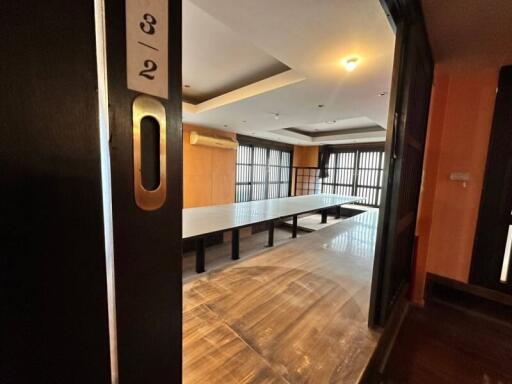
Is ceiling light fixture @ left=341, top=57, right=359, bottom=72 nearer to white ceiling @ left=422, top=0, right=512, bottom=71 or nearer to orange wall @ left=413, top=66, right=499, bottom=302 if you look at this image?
white ceiling @ left=422, top=0, right=512, bottom=71

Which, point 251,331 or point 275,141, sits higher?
point 275,141

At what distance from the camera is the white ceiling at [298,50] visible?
54.1 inches

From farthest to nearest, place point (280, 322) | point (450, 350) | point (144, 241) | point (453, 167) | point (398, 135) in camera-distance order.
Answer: point (453, 167) → point (450, 350) → point (280, 322) → point (398, 135) → point (144, 241)

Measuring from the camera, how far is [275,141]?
25.4 feet

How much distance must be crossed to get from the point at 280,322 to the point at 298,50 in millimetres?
2032

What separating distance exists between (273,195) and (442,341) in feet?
22.5

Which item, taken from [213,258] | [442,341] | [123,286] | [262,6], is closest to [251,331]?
[123,286]

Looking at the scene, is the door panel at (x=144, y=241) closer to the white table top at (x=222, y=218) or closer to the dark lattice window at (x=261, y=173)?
the white table top at (x=222, y=218)

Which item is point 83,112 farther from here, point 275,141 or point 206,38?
point 275,141

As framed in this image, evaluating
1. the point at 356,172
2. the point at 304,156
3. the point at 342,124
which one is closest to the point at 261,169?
the point at 304,156

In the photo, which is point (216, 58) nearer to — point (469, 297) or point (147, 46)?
point (147, 46)

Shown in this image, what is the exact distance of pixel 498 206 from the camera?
6.63 ft

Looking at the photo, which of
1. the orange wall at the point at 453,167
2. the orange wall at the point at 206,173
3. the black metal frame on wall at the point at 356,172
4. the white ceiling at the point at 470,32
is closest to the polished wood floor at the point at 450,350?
the orange wall at the point at 453,167

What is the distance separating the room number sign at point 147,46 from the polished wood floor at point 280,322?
48.8 inches
